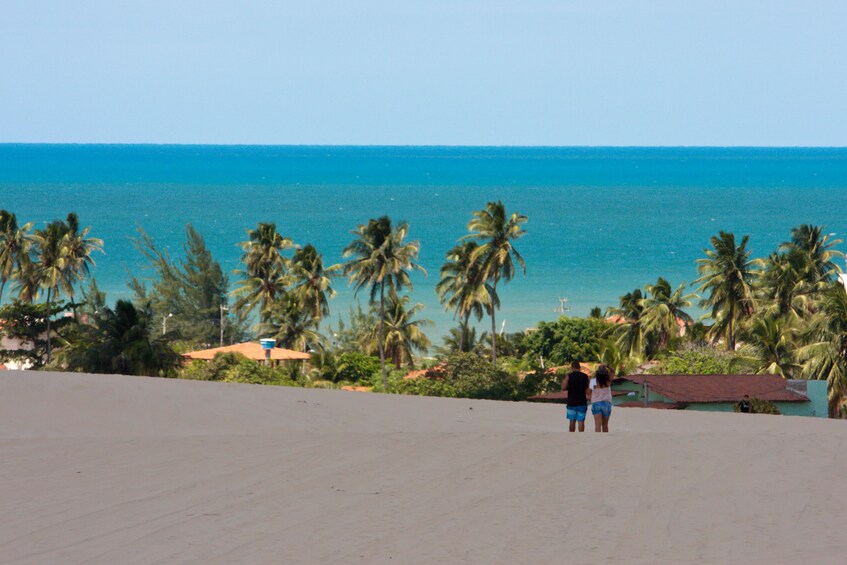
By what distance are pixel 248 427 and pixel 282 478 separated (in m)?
4.01

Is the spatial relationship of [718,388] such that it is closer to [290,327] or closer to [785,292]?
[785,292]

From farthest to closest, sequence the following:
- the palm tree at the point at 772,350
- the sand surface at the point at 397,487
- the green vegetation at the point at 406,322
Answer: the palm tree at the point at 772,350, the green vegetation at the point at 406,322, the sand surface at the point at 397,487

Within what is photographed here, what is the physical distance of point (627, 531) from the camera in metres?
10.0

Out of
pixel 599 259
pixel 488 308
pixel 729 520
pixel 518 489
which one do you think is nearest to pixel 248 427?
pixel 518 489

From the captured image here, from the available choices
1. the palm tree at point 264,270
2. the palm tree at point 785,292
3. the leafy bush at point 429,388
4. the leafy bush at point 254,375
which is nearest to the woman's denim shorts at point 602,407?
the leafy bush at point 429,388

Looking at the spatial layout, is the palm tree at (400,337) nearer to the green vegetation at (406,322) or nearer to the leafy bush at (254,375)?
the green vegetation at (406,322)

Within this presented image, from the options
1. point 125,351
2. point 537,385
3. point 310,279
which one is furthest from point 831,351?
point 310,279

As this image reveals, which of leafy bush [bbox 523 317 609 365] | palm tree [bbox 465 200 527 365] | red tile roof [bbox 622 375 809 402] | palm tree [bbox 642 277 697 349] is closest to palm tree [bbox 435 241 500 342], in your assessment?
palm tree [bbox 465 200 527 365]

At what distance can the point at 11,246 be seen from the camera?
Result: 201ft

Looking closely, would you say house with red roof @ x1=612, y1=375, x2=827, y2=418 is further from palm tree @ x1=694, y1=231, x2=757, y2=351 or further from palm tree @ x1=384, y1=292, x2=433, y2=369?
palm tree @ x1=384, y1=292, x2=433, y2=369

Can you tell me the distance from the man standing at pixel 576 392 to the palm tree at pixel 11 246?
50.8m

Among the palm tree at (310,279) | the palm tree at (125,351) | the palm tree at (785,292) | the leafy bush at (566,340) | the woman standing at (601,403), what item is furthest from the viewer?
the palm tree at (310,279)

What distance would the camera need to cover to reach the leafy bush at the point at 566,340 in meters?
64.6

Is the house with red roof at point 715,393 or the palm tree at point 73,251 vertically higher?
the palm tree at point 73,251
